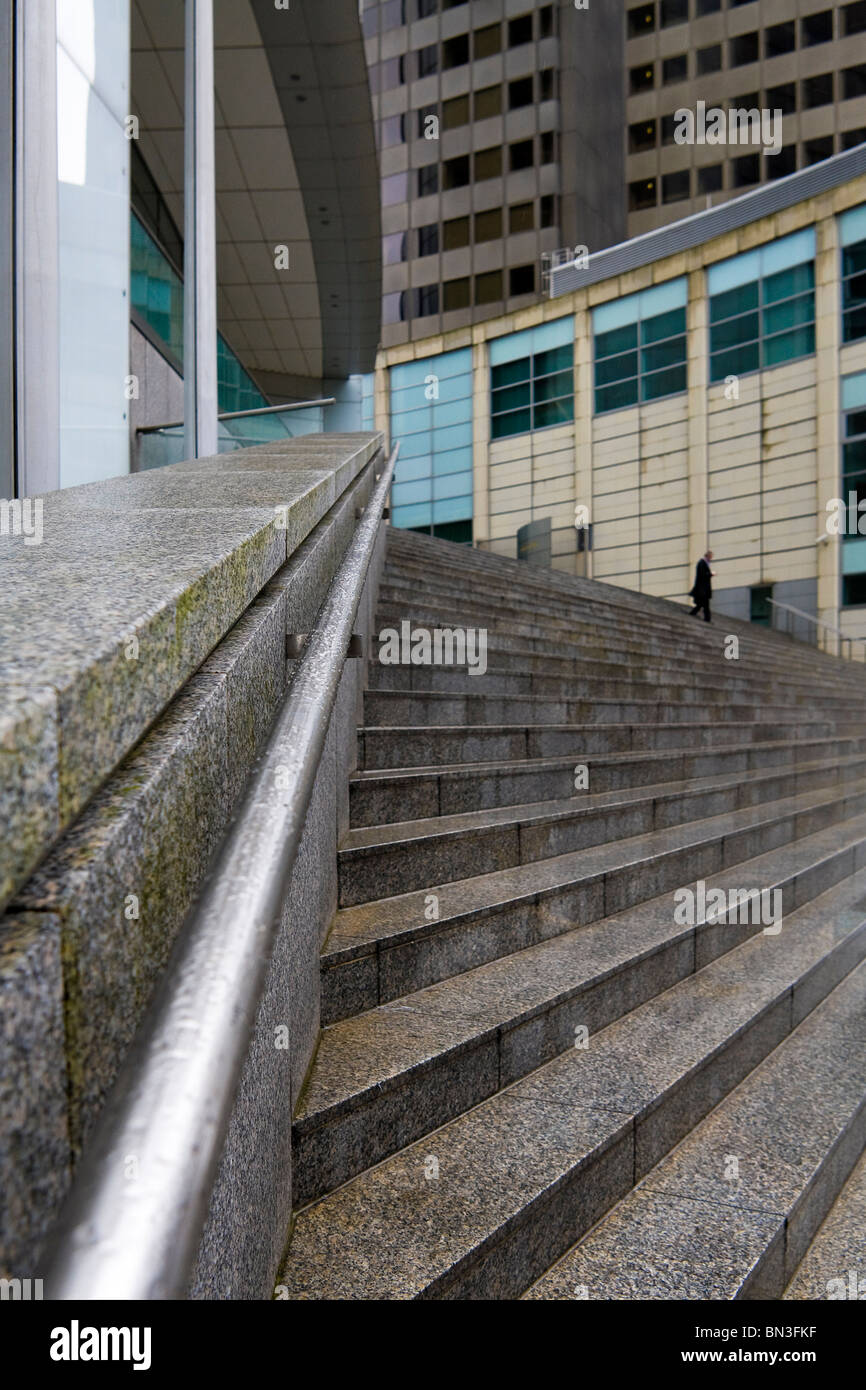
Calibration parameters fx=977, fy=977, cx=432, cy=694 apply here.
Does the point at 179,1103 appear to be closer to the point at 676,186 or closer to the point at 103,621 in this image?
the point at 103,621

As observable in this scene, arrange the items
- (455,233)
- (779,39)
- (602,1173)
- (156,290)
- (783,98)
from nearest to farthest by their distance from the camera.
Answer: (602,1173) < (156,290) < (779,39) < (783,98) < (455,233)

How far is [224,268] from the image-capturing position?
17141 millimetres

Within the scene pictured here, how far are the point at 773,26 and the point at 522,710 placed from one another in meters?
38.5

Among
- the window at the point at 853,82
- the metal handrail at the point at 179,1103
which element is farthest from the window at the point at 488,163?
the metal handrail at the point at 179,1103

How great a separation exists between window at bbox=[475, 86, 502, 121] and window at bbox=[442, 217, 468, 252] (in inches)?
147

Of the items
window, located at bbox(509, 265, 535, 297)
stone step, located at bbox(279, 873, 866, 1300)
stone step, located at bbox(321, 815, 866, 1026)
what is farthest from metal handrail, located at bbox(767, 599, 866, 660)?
stone step, located at bbox(279, 873, 866, 1300)

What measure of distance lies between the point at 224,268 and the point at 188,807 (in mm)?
17689

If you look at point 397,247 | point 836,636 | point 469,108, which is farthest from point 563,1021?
point 469,108

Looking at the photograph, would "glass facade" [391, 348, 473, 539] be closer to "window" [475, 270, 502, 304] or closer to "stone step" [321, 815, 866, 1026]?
"window" [475, 270, 502, 304]

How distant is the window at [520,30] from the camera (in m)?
35.5

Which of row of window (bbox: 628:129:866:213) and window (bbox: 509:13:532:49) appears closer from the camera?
row of window (bbox: 628:129:866:213)

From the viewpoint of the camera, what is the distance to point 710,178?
36.5 meters

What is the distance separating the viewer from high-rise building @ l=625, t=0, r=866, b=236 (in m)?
33.7
